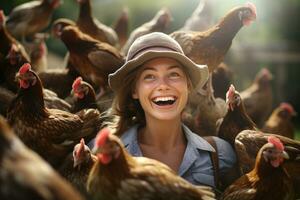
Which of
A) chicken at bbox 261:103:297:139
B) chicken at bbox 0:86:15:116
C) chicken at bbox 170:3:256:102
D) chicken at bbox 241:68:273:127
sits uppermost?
chicken at bbox 170:3:256:102

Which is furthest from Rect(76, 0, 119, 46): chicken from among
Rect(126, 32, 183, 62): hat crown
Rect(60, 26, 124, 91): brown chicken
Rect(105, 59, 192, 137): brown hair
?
Rect(126, 32, 183, 62): hat crown

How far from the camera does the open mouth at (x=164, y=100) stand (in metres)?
3.29

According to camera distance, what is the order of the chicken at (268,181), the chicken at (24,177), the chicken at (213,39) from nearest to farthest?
the chicken at (24,177) → the chicken at (268,181) → the chicken at (213,39)

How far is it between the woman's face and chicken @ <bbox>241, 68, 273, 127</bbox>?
328cm

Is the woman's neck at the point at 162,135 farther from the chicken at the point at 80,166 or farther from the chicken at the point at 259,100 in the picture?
the chicken at the point at 259,100

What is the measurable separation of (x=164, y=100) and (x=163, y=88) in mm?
84

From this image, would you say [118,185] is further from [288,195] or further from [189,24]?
[189,24]

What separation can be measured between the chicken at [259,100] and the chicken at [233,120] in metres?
2.31

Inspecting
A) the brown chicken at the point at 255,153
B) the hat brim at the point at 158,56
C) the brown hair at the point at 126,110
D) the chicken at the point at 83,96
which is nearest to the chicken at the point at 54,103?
the chicken at the point at 83,96

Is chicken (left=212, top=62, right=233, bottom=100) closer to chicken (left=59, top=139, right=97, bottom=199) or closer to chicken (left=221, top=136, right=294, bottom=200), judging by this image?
chicken (left=221, top=136, right=294, bottom=200)

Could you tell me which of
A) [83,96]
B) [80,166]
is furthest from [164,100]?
[83,96]

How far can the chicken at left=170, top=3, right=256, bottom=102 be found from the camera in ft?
15.4

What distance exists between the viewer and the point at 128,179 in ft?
8.50

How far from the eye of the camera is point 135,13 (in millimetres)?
21141
